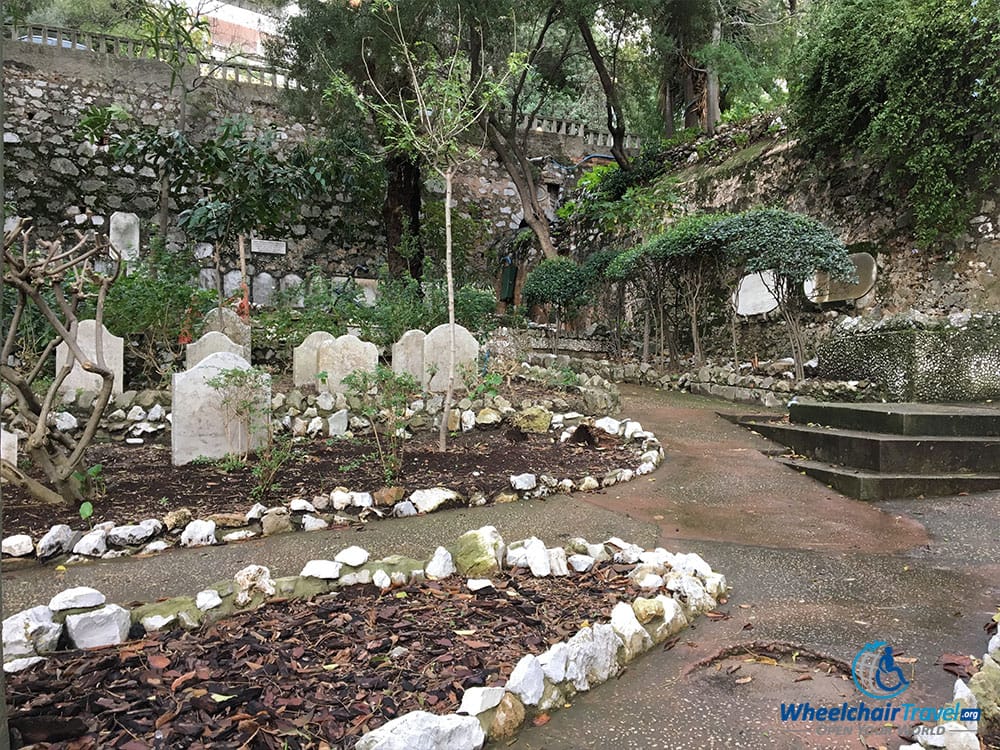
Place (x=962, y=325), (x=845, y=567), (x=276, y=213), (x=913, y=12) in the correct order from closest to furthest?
1. (x=845, y=567)
2. (x=962, y=325)
3. (x=913, y=12)
4. (x=276, y=213)

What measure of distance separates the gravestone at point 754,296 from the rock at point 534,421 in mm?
5681

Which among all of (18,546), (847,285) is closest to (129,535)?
(18,546)

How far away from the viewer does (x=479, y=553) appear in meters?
2.59

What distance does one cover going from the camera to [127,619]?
1983 mm

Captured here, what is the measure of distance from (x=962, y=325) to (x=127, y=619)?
765cm

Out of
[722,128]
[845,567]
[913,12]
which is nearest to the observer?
[845,567]

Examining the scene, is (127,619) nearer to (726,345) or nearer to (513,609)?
(513,609)

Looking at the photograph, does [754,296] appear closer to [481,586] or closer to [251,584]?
[481,586]

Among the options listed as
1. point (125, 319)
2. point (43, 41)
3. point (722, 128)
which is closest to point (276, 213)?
point (125, 319)

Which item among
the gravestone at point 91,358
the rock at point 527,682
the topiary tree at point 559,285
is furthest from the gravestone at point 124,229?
the rock at point 527,682

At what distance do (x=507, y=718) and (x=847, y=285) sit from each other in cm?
949

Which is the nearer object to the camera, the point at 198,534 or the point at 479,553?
the point at 479,553

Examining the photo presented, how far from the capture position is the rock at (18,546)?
288 centimetres

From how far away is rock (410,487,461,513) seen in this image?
3.73 metres
